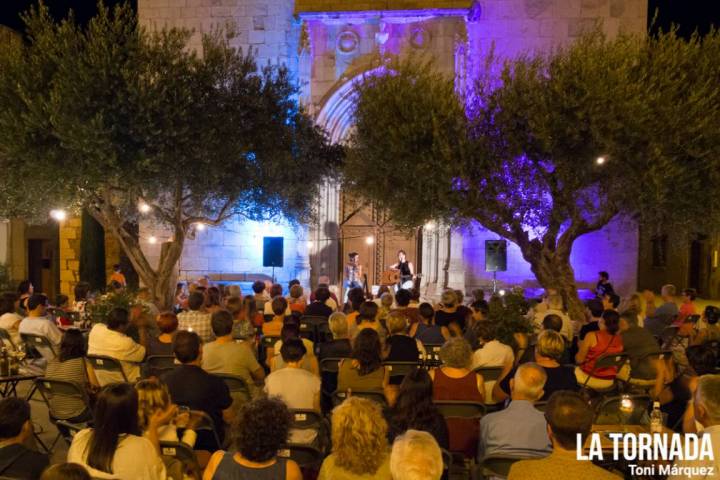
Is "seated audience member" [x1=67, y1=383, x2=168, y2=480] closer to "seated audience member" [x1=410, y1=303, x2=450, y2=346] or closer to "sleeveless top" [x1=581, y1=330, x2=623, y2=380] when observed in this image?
"seated audience member" [x1=410, y1=303, x2=450, y2=346]

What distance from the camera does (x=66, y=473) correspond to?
2.45 m

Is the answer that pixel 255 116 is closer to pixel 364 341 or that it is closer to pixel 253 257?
pixel 253 257

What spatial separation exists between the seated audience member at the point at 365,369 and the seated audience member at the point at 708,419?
7.86 ft

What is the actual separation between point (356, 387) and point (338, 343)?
4.86 ft

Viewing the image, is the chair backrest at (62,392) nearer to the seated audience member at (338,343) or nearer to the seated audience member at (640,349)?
the seated audience member at (338,343)

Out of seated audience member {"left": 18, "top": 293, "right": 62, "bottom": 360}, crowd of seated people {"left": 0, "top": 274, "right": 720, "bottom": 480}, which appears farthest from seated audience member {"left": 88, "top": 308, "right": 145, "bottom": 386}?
seated audience member {"left": 18, "top": 293, "right": 62, "bottom": 360}

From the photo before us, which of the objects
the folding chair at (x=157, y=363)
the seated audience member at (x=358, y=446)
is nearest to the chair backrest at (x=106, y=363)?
the folding chair at (x=157, y=363)

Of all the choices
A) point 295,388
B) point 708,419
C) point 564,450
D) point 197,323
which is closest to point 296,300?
point 197,323

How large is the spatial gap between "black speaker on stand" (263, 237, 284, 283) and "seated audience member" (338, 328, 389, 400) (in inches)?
421

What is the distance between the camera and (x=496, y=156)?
1166cm

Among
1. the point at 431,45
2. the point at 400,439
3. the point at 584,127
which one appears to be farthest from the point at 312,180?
the point at 400,439

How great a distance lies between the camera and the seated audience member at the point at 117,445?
317 centimetres

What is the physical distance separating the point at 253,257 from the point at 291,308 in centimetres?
763

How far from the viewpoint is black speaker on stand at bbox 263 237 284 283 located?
15719 millimetres
